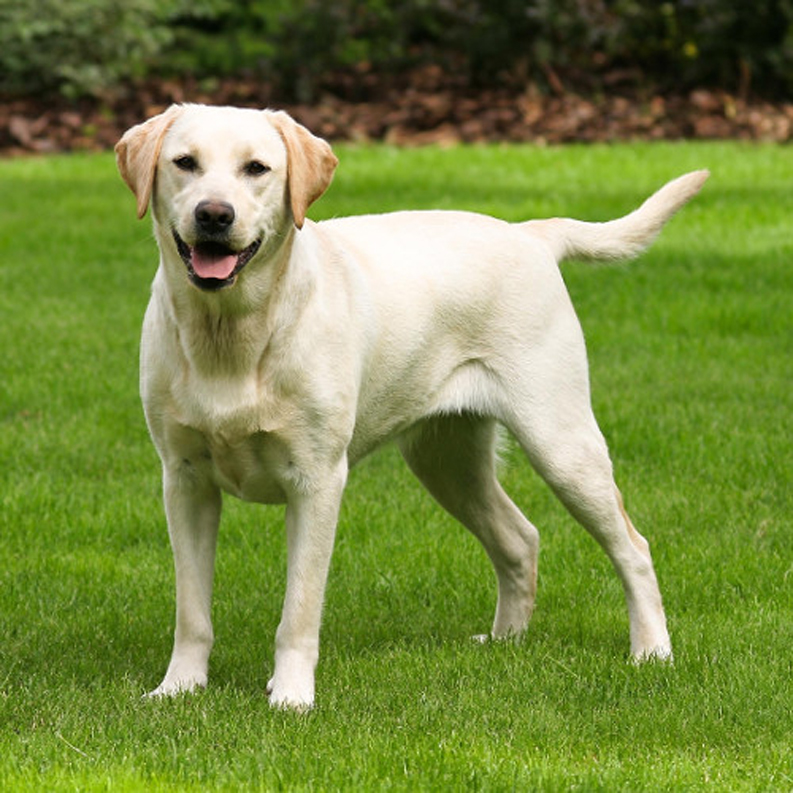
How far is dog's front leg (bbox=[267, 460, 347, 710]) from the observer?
15.8 feet

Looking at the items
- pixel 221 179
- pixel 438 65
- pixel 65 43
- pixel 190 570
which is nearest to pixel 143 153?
pixel 221 179

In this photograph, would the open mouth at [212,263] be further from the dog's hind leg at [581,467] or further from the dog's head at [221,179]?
the dog's hind leg at [581,467]

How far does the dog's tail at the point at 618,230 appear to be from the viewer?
5762 millimetres

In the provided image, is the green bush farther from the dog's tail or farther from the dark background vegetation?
the dog's tail

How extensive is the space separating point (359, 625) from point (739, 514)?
5.97ft

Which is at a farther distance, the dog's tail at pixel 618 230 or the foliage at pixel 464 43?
the foliage at pixel 464 43

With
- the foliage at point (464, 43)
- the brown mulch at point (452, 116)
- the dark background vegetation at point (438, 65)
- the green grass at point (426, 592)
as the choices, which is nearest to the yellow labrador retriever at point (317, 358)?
the green grass at point (426, 592)

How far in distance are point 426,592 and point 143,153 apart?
207 centimetres

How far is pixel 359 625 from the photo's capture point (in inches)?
223

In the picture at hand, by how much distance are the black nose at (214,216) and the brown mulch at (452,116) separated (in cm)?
1213

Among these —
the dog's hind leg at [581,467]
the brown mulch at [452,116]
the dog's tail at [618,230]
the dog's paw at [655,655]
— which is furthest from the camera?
the brown mulch at [452,116]

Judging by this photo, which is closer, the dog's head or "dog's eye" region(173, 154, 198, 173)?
the dog's head

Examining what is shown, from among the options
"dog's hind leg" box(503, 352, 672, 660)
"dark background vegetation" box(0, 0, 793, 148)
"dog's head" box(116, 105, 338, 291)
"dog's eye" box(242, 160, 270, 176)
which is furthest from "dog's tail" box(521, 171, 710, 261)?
"dark background vegetation" box(0, 0, 793, 148)

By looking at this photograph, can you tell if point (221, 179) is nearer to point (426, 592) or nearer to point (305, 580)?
point (305, 580)
